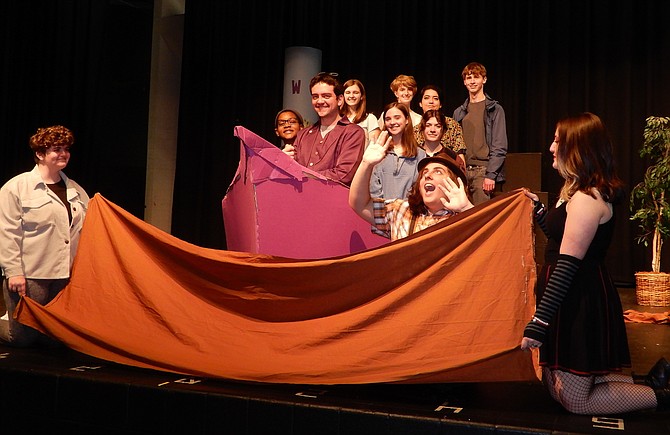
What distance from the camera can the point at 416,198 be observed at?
116 inches

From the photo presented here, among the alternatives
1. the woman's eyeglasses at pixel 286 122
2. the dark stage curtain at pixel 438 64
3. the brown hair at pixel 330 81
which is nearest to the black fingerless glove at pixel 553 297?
the brown hair at pixel 330 81

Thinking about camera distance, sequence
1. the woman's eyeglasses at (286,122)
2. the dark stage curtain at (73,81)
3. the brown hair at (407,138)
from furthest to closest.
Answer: the dark stage curtain at (73,81) < the woman's eyeglasses at (286,122) < the brown hair at (407,138)

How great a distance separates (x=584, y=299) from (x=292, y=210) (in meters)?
1.67

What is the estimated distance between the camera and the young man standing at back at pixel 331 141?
363 centimetres

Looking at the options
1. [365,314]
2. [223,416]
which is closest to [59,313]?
[223,416]

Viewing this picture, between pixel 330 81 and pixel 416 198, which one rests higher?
pixel 330 81

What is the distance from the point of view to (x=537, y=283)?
8.42ft

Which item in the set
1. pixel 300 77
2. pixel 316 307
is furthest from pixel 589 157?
pixel 300 77

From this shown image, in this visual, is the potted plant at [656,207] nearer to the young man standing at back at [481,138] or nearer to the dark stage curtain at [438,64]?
the dark stage curtain at [438,64]

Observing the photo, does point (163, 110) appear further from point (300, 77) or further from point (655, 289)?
point (655, 289)

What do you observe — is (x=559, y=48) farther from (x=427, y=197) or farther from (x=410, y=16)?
(x=427, y=197)

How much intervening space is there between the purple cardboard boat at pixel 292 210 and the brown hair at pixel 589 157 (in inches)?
54.3

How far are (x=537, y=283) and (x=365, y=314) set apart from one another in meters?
0.69

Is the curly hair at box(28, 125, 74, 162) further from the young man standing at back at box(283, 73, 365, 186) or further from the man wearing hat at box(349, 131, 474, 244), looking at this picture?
the man wearing hat at box(349, 131, 474, 244)
